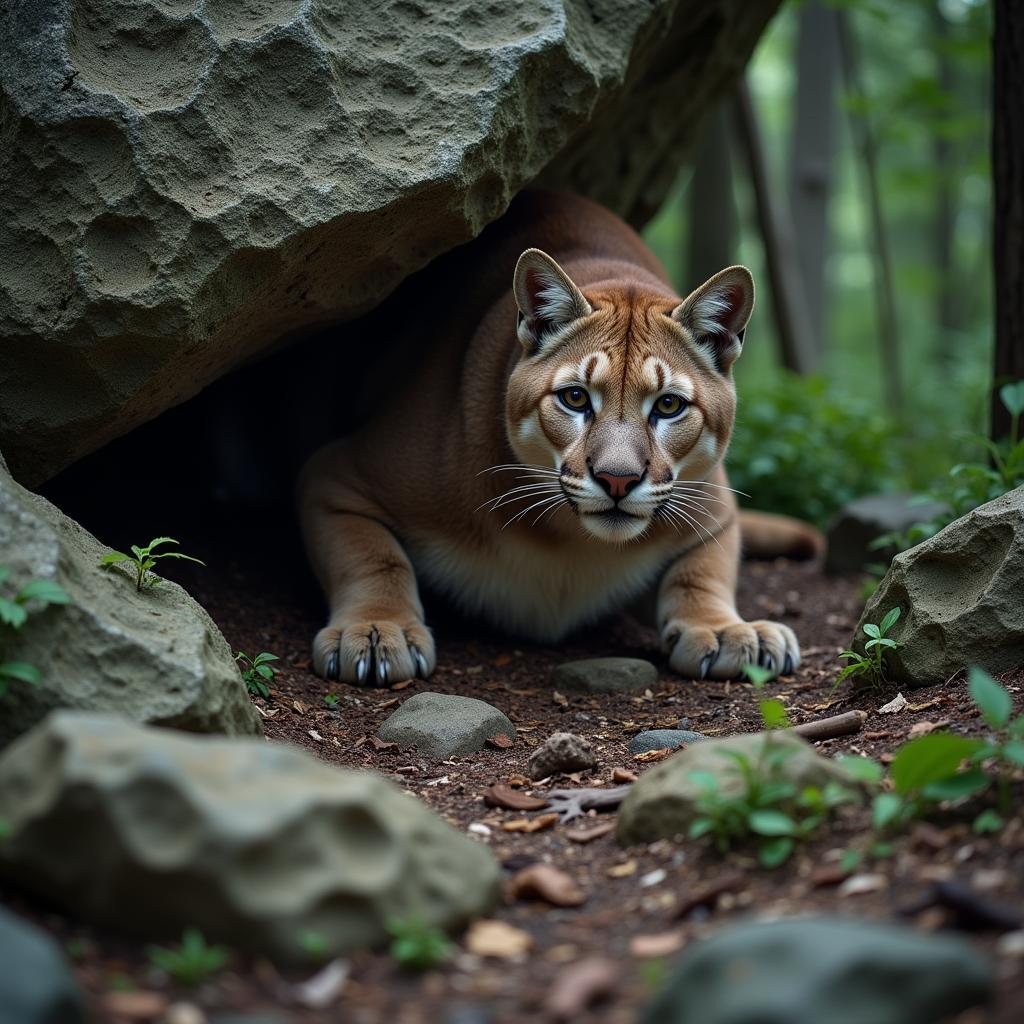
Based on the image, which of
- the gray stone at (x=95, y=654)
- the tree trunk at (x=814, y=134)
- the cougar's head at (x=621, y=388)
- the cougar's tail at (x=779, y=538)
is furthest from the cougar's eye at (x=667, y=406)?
the tree trunk at (x=814, y=134)

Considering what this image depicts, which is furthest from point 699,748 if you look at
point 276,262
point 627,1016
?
point 276,262

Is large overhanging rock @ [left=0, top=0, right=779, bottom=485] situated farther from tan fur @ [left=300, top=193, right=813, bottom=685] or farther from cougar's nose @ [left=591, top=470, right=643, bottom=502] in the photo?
cougar's nose @ [left=591, top=470, right=643, bottom=502]

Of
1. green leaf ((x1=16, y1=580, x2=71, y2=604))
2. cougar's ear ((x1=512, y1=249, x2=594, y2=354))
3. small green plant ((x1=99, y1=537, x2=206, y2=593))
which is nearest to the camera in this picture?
green leaf ((x1=16, y1=580, x2=71, y2=604))

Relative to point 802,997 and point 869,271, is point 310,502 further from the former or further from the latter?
point 869,271

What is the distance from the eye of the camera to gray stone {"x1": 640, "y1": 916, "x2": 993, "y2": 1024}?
186 centimetres

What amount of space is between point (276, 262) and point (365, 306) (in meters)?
0.85

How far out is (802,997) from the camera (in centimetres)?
187

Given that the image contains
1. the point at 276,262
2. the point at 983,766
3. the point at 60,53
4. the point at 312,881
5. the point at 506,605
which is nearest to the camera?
the point at 312,881

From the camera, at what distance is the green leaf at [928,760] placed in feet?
8.24

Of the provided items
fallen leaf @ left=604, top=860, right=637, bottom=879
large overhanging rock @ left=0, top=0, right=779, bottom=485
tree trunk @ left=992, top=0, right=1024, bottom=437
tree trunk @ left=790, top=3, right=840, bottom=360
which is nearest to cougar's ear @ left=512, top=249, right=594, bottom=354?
large overhanging rock @ left=0, top=0, right=779, bottom=485

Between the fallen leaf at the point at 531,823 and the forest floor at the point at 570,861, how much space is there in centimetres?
2

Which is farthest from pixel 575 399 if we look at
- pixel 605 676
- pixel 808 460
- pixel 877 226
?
pixel 877 226

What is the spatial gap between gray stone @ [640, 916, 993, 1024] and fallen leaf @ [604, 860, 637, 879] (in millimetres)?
761

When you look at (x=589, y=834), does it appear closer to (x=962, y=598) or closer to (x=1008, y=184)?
(x=962, y=598)
